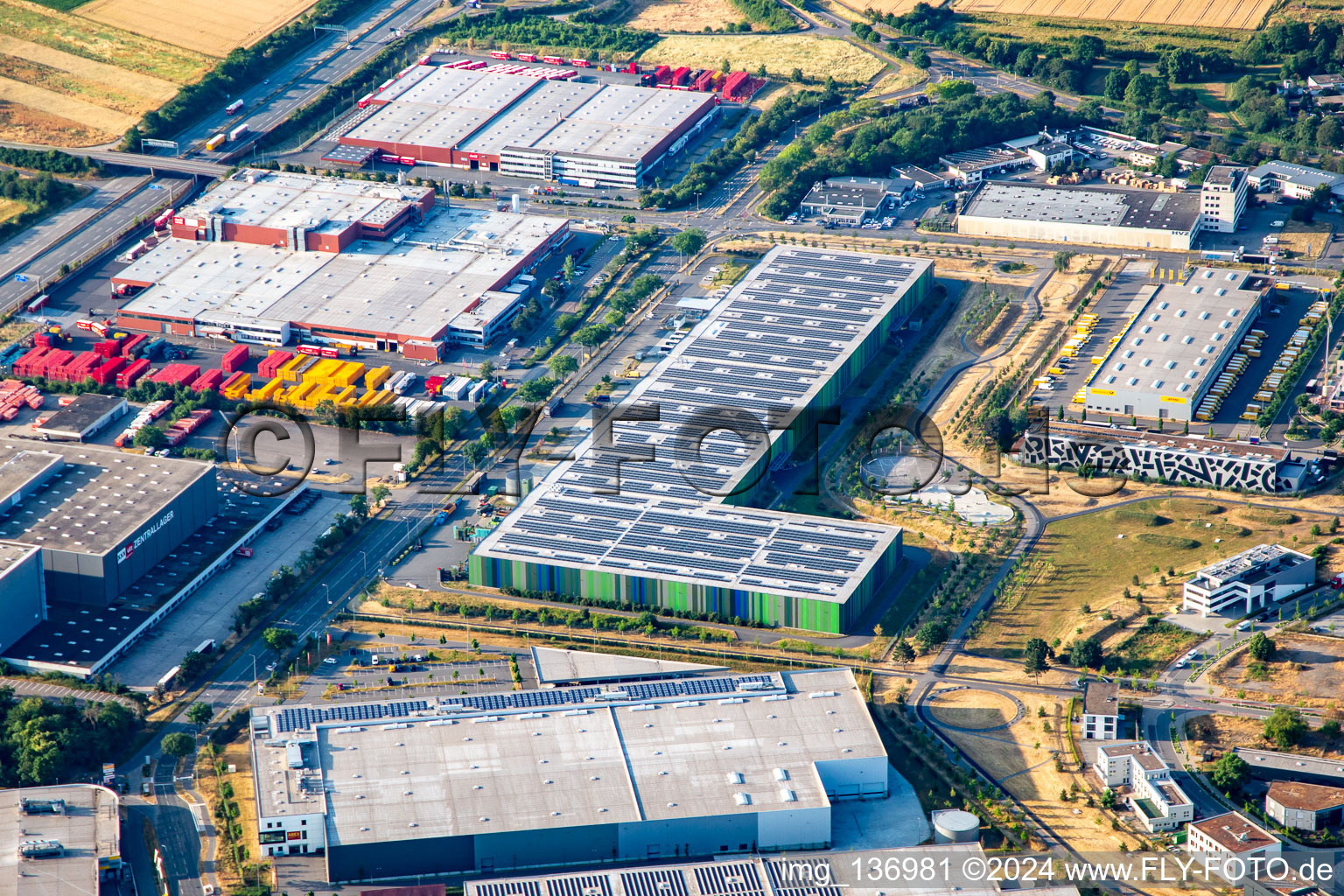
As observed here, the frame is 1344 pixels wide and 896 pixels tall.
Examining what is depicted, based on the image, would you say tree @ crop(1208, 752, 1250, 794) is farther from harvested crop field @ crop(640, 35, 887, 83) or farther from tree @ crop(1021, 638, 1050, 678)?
harvested crop field @ crop(640, 35, 887, 83)

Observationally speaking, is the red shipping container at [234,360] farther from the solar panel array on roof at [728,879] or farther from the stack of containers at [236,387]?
the solar panel array on roof at [728,879]

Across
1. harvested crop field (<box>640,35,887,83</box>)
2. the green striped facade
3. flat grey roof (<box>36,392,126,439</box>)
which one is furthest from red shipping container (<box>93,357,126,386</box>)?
harvested crop field (<box>640,35,887,83</box>)

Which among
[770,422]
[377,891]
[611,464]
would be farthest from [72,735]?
[770,422]

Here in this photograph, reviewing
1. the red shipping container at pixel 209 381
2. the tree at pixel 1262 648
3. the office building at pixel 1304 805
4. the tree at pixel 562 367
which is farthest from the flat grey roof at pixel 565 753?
the red shipping container at pixel 209 381

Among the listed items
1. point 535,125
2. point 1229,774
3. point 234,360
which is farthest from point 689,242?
point 1229,774

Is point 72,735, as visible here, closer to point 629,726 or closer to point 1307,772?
point 629,726

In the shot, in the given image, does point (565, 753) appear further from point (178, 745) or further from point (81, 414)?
point (81, 414)
